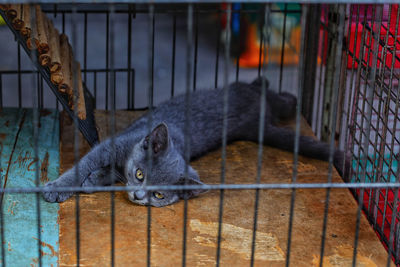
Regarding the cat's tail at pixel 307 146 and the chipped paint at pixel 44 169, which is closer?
the chipped paint at pixel 44 169

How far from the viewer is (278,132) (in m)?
3.28

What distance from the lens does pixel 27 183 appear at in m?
2.71

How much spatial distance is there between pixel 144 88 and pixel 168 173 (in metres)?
2.77

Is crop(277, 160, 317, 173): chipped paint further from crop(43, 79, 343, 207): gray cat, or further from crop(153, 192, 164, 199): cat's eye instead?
crop(153, 192, 164, 199): cat's eye

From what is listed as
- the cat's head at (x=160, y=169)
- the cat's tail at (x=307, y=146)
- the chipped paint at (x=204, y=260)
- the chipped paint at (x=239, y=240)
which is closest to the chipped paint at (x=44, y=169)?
the cat's head at (x=160, y=169)

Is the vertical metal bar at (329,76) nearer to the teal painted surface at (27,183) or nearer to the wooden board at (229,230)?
the wooden board at (229,230)

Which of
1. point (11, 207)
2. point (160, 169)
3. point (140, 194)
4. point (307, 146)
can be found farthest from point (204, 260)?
point (307, 146)

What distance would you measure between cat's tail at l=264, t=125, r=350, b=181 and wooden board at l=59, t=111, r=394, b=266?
0.10m

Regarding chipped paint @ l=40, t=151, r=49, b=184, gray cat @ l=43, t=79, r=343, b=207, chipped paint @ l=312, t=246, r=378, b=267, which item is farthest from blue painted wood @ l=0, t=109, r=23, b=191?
chipped paint @ l=312, t=246, r=378, b=267

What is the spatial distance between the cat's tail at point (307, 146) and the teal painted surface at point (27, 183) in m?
1.13

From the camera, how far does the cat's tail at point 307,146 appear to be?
305cm

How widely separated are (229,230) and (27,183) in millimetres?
932

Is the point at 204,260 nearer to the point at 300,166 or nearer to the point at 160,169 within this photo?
the point at 160,169

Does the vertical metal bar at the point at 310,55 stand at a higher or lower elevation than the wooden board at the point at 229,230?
higher
